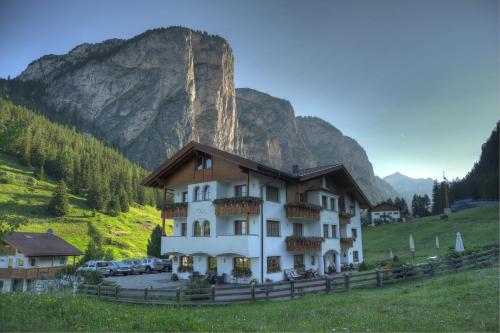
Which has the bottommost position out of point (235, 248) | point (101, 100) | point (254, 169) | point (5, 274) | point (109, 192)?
point (5, 274)

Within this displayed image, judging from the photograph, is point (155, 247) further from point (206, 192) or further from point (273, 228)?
point (273, 228)

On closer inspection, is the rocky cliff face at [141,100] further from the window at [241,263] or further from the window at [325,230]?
the window at [241,263]

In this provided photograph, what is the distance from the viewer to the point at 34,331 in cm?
946

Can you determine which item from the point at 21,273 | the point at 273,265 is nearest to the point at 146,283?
the point at 273,265

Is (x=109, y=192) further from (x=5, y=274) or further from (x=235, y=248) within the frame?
(x=235, y=248)

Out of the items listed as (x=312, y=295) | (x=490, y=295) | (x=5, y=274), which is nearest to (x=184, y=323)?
(x=312, y=295)

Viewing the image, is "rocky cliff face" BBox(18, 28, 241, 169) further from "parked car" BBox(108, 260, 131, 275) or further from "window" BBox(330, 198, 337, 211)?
"window" BBox(330, 198, 337, 211)

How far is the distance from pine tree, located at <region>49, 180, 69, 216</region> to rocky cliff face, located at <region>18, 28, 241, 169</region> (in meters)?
88.3

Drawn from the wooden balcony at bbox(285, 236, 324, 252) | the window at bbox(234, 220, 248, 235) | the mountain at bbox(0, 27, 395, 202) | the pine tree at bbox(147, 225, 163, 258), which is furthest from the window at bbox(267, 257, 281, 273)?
the mountain at bbox(0, 27, 395, 202)

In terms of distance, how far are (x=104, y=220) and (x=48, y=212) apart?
1299cm

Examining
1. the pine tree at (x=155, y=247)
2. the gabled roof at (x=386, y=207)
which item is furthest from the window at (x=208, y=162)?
the gabled roof at (x=386, y=207)

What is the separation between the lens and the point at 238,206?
27.0m

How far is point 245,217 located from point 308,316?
15.8m

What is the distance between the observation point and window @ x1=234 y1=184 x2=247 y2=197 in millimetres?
28889
